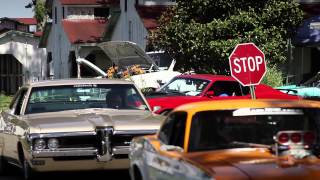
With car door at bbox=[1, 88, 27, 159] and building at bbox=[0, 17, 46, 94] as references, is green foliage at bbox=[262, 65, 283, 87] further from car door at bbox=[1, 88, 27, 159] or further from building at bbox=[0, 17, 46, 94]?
building at bbox=[0, 17, 46, 94]

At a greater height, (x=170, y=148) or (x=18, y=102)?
(x=170, y=148)

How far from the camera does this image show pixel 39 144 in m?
8.45

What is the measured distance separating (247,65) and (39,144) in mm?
5072

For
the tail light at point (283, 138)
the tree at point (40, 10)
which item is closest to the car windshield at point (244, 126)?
the tail light at point (283, 138)

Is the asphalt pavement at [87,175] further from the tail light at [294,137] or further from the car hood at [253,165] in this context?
the tail light at [294,137]

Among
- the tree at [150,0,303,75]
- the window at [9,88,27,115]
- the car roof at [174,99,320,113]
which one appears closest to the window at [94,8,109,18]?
the tree at [150,0,303,75]

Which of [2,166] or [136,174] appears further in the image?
[2,166]

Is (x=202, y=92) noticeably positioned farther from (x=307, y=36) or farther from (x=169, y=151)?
(x=307, y=36)

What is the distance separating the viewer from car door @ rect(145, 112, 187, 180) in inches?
227

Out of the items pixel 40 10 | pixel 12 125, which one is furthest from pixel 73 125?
pixel 40 10

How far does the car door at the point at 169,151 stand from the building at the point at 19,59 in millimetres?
40124

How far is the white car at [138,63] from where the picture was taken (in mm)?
22844

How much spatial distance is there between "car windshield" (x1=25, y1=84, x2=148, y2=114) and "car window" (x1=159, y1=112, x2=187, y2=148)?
3449 mm

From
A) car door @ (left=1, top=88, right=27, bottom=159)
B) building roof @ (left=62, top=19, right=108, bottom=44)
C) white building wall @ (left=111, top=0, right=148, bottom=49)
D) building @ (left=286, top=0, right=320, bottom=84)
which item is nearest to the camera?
car door @ (left=1, top=88, right=27, bottom=159)
